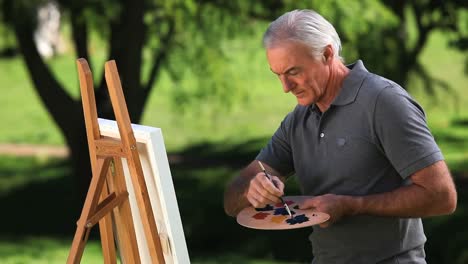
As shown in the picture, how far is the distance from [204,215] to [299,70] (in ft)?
30.7

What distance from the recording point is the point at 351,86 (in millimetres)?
2816

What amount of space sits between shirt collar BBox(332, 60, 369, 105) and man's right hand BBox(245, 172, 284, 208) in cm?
29

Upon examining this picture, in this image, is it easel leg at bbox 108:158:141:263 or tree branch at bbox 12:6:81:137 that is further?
tree branch at bbox 12:6:81:137

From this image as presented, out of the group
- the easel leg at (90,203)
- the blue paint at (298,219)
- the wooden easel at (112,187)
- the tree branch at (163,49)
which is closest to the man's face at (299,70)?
the blue paint at (298,219)

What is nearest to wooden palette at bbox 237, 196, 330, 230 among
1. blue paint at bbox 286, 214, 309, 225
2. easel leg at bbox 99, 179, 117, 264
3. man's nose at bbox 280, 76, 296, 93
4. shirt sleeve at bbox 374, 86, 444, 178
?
blue paint at bbox 286, 214, 309, 225

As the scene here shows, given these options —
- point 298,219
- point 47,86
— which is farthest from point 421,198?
point 47,86

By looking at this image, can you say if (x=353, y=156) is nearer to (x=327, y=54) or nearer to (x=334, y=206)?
(x=334, y=206)

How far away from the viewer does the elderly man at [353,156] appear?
2.68m

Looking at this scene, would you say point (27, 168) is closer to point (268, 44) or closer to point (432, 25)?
point (432, 25)

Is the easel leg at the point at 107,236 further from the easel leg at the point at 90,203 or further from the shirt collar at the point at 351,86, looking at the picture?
the shirt collar at the point at 351,86

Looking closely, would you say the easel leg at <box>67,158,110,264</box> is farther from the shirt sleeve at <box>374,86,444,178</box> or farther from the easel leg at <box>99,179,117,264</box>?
the shirt sleeve at <box>374,86,444,178</box>

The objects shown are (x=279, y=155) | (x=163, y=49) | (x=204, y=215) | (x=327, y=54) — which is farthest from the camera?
(x=204, y=215)

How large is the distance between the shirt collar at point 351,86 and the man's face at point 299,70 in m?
0.06

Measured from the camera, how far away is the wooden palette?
109 inches
